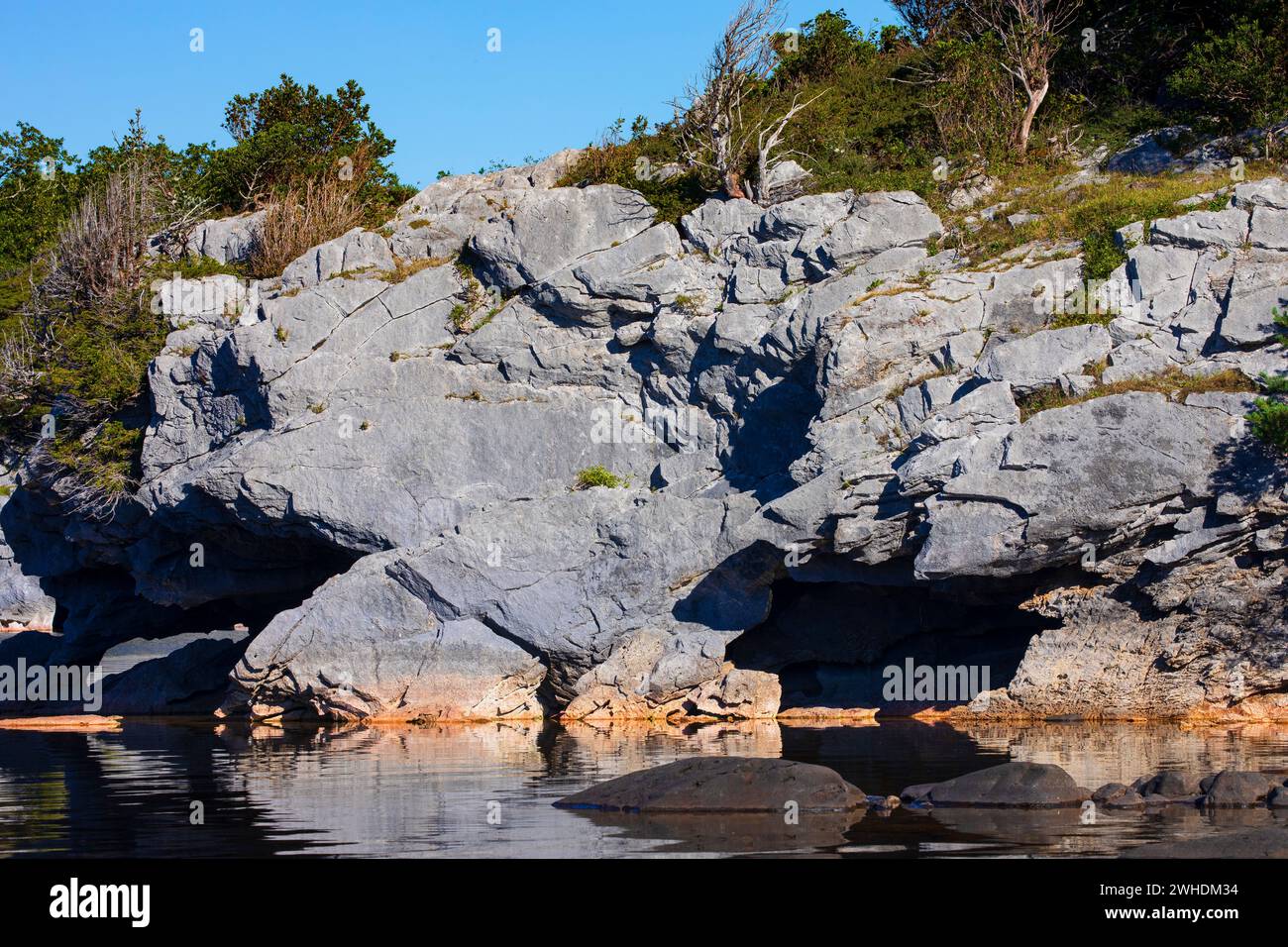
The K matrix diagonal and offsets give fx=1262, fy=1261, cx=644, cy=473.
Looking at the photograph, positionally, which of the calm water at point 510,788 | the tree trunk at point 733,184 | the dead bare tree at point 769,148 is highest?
the dead bare tree at point 769,148

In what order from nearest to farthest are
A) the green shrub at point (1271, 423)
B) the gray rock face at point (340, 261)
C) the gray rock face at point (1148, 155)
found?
the green shrub at point (1271, 423) < the gray rock face at point (1148, 155) < the gray rock face at point (340, 261)

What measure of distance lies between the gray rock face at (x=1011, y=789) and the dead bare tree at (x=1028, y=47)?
22.7 meters

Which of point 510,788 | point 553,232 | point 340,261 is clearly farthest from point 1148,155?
point 510,788

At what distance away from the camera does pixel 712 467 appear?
29781 millimetres

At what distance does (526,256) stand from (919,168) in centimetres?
1043

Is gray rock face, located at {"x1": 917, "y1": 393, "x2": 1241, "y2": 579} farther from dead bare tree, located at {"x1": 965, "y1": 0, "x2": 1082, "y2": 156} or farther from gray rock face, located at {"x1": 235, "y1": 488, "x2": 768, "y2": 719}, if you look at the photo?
dead bare tree, located at {"x1": 965, "y1": 0, "x2": 1082, "y2": 156}

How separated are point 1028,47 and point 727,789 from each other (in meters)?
26.8

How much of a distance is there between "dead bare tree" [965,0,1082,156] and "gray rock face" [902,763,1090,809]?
2267 centimetres

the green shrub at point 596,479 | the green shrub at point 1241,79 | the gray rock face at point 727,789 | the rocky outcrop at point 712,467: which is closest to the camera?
the gray rock face at point 727,789

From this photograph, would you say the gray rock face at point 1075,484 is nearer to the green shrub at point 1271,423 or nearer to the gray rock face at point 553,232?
the green shrub at point 1271,423

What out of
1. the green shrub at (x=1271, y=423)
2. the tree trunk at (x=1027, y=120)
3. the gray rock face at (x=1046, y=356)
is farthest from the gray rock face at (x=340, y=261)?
the green shrub at (x=1271, y=423)

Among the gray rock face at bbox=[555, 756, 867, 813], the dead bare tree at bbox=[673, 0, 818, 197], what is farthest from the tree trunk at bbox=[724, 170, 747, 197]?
the gray rock face at bbox=[555, 756, 867, 813]

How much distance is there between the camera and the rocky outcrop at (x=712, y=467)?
22953 mm

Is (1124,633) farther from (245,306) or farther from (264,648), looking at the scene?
(245,306)
